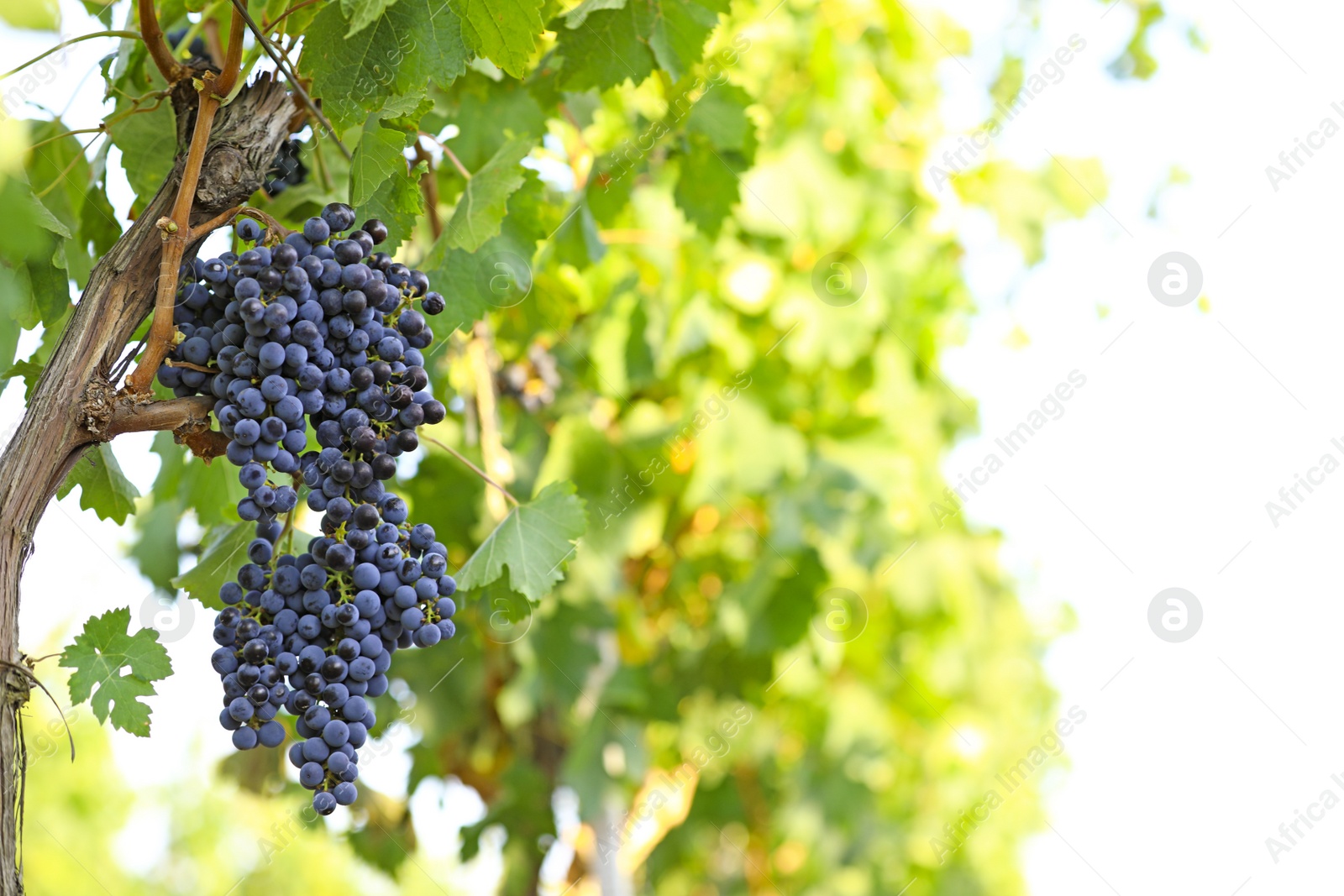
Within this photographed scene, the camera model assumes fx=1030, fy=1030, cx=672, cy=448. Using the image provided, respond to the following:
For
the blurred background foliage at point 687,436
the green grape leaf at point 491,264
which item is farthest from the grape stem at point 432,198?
the green grape leaf at point 491,264

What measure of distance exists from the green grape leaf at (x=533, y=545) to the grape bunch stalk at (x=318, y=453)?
0.20 m

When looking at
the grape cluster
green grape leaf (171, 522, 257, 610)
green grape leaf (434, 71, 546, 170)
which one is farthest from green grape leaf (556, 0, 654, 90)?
green grape leaf (171, 522, 257, 610)

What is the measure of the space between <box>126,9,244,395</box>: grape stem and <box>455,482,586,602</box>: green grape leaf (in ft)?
1.41

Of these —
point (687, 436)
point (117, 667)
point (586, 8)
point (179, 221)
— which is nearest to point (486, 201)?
point (586, 8)

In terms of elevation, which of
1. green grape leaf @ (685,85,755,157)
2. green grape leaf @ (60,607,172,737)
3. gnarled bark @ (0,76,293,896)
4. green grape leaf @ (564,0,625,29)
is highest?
green grape leaf @ (685,85,755,157)

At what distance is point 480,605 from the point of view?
2180mm

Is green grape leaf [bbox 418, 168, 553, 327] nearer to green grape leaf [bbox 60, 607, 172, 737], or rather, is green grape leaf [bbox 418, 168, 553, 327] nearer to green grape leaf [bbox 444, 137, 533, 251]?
green grape leaf [bbox 444, 137, 533, 251]

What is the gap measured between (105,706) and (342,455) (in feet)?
0.98

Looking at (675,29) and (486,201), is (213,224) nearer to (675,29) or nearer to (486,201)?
(486,201)

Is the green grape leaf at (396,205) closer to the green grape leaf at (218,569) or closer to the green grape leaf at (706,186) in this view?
the green grape leaf at (218,569)

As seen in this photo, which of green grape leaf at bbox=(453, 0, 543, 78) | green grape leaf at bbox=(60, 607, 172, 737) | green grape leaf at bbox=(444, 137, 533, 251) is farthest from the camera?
green grape leaf at bbox=(444, 137, 533, 251)

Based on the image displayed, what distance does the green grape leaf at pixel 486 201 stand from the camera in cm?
118

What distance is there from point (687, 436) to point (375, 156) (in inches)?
71.0

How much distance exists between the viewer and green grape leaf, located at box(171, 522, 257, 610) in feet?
3.92
